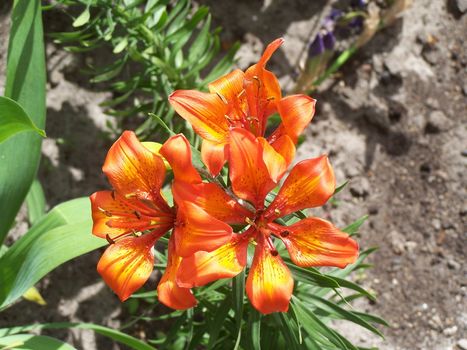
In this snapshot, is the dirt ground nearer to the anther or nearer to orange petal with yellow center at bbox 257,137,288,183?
the anther

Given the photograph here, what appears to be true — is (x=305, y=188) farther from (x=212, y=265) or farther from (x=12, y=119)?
(x=12, y=119)

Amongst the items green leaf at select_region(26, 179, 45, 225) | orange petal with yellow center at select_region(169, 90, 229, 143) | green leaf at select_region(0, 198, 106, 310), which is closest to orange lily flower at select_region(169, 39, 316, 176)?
orange petal with yellow center at select_region(169, 90, 229, 143)

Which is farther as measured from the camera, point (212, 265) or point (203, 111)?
point (203, 111)

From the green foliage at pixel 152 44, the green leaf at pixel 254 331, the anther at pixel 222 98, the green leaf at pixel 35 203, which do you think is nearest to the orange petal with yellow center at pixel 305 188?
the anther at pixel 222 98

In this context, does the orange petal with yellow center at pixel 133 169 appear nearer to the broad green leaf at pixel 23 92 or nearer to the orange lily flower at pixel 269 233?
the orange lily flower at pixel 269 233

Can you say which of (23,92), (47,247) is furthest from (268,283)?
(23,92)

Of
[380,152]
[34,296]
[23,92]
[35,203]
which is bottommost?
[34,296]

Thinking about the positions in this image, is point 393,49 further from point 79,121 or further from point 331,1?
point 79,121
